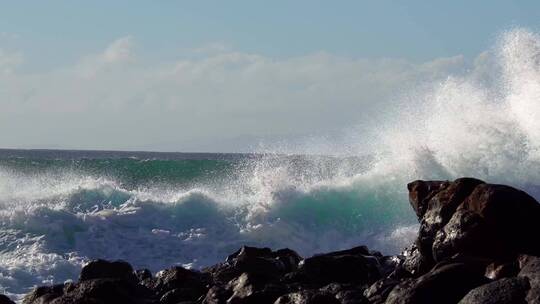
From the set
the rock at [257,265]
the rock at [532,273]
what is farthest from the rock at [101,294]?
the rock at [532,273]

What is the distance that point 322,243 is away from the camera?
21844mm

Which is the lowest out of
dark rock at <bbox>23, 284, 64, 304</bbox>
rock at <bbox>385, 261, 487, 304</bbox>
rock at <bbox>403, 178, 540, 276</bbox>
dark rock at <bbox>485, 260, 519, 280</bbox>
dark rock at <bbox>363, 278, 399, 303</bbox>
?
dark rock at <bbox>23, 284, 64, 304</bbox>

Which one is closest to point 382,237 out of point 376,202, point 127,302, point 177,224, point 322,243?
point 322,243

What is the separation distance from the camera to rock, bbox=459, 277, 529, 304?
28.9ft

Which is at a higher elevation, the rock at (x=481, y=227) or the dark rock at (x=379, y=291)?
the rock at (x=481, y=227)

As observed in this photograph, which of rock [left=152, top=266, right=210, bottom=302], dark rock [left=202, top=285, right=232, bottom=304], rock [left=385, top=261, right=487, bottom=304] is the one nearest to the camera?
rock [left=385, top=261, right=487, bottom=304]

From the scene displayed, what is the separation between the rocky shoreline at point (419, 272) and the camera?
968cm

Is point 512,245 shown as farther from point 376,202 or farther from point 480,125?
point 480,125

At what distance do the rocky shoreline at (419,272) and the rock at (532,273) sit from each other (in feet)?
0.03

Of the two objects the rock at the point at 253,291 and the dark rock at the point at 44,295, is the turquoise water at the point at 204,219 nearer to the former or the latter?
the dark rock at the point at 44,295

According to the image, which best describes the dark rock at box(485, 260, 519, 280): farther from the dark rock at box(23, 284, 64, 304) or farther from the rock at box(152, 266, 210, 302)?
the dark rock at box(23, 284, 64, 304)

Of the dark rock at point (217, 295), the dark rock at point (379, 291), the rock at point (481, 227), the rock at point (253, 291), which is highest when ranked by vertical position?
the rock at point (481, 227)

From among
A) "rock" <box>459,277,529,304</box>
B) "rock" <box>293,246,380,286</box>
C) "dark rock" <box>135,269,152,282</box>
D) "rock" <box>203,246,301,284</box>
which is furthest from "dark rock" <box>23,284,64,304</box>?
"rock" <box>459,277,529,304</box>

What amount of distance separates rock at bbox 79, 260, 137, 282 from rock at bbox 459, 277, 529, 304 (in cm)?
597
